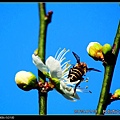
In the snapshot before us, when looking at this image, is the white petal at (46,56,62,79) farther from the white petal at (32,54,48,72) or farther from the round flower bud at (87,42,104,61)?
the round flower bud at (87,42,104,61)

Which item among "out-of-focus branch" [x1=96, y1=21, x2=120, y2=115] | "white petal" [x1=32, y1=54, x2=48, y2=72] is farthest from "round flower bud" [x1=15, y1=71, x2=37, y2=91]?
"out-of-focus branch" [x1=96, y1=21, x2=120, y2=115]

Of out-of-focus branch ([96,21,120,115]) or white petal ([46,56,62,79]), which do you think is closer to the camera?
out-of-focus branch ([96,21,120,115])

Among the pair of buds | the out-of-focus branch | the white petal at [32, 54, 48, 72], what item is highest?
the pair of buds

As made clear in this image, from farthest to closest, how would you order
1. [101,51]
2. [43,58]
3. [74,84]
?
[74,84] < [101,51] < [43,58]

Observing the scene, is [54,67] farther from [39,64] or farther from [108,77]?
[108,77]

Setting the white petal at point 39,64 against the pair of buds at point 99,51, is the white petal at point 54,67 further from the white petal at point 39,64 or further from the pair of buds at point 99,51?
the pair of buds at point 99,51

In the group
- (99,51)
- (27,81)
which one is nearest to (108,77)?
(99,51)

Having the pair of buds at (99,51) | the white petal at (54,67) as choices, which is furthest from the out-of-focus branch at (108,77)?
the white petal at (54,67)
